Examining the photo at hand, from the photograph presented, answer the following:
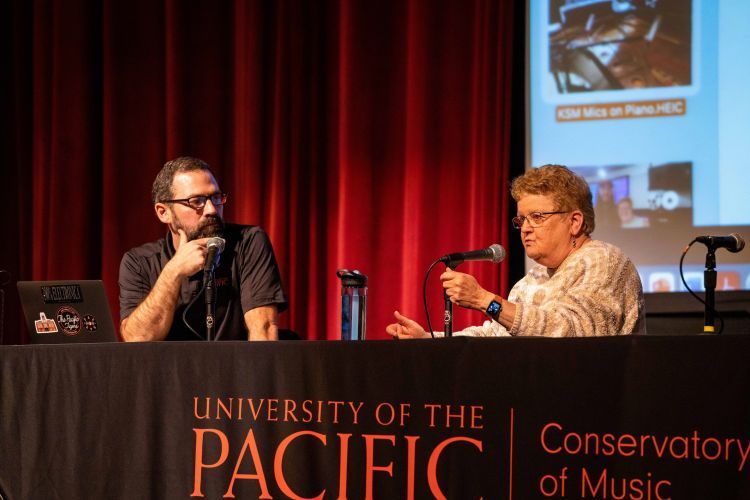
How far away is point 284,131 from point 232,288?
1593mm

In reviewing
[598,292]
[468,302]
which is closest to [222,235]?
[468,302]

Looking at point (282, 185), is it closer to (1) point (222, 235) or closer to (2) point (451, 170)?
(2) point (451, 170)

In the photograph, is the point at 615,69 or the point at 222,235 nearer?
the point at 222,235

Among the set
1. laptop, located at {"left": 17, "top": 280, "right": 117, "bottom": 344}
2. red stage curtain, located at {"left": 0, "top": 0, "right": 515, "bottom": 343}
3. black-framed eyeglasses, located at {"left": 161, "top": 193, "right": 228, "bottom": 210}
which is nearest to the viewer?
laptop, located at {"left": 17, "top": 280, "right": 117, "bottom": 344}

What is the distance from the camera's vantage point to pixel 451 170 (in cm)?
450

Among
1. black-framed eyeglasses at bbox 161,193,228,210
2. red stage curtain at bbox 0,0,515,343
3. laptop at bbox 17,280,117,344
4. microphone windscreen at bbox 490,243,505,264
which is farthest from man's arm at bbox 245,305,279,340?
red stage curtain at bbox 0,0,515,343

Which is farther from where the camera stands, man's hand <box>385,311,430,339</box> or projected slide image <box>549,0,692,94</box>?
projected slide image <box>549,0,692,94</box>

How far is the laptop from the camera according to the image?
265 cm

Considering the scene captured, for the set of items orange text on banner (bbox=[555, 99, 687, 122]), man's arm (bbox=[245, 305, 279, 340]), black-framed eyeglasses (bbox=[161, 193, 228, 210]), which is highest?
orange text on banner (bbox=[555, 99, 687, 122])

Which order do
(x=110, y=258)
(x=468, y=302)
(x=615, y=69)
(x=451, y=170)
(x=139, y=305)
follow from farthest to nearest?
(x=110, y=258)
(x=451, y=170)
(x=615, y=69)
(x=139, y=305)
(x=468, y=302)

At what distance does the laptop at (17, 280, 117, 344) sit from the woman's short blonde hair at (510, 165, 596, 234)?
4.82 ft

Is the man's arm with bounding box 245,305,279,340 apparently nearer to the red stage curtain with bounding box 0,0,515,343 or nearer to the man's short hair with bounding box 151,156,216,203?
the man's short hair with bounding box 151,156,216,203

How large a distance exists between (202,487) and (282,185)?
2707mm

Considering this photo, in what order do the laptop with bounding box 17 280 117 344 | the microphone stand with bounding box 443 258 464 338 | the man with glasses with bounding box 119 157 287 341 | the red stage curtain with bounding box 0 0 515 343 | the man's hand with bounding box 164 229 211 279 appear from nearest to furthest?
the microphone stand with bounding box 443 258 464 338
the laptop with bounding box 17 280 117 344
the man's hand with bounding box 164 229 211 279
the man with glasses with bounding box 119 157 287 341
the red stage curtain with bounding box 0 0 515 343
